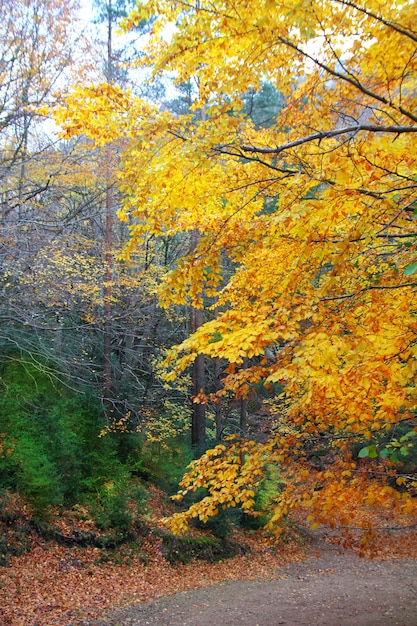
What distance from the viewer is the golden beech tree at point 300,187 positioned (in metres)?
3.34

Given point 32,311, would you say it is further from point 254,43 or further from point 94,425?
point 254,43

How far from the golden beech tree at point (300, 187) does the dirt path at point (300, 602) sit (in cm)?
482

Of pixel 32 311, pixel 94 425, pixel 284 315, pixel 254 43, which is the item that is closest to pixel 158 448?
pixel 94 425

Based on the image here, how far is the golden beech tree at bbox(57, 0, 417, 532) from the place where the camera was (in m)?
3.34

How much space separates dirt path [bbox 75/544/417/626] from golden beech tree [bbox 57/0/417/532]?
482cm

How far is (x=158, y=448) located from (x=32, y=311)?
7.12 m

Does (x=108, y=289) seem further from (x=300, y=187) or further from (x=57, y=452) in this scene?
(x=300, y=187)

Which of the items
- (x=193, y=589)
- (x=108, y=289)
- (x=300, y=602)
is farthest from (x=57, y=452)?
(x=300, y=602)

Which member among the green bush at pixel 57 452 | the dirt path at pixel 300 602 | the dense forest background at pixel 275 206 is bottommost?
the dirt path at pixel 300 602

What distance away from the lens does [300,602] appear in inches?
381

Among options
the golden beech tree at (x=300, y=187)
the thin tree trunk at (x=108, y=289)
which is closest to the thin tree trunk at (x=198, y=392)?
the thin tree trunk at (x=108, y=289)

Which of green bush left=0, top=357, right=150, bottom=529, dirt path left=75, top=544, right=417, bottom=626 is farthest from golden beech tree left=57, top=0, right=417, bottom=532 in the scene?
green bush left=0, top=357, right=150, bottom=529

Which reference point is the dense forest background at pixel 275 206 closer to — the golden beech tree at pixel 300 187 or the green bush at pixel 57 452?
the golden beech tree at pixel 300 187

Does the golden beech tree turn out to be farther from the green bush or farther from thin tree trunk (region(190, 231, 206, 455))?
thin tree trunk (region(190, 231, 206, 455))
